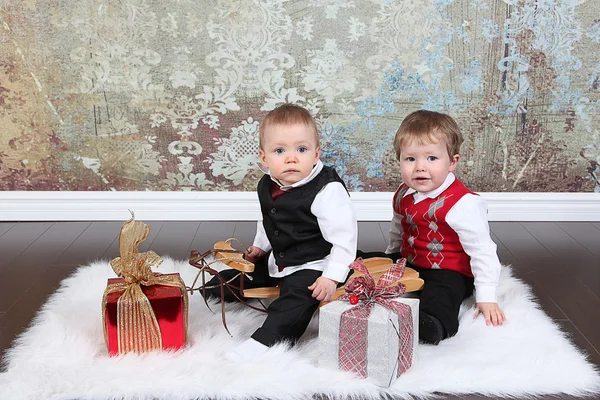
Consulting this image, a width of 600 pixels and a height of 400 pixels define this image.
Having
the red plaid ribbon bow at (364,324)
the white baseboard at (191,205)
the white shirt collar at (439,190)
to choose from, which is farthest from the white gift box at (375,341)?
the white baseboard at (191,205)

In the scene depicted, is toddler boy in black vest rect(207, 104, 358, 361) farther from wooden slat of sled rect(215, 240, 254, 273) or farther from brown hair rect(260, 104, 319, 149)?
wooden slat of sled rect(215, 240, 254, 273)

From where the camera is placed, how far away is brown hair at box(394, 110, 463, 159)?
5.73 feet

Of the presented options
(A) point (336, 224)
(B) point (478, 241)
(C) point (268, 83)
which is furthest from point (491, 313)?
(C) point (268, 83)

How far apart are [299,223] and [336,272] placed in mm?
161

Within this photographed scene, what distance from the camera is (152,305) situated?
4.71ft

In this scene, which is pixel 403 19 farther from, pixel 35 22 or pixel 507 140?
pixel 35 22

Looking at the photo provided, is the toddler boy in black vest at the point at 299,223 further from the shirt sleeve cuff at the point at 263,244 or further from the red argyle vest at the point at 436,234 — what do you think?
the red argyle vest at the point at 436,234

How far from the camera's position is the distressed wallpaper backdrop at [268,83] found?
8.57 feet

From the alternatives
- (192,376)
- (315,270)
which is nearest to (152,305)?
(192,376)

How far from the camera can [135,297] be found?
142 centimetres

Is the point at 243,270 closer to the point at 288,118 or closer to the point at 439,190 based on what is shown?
the point at 288,118

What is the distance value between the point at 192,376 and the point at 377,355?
0.38 metres

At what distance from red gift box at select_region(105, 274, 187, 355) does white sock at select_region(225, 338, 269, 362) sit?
0.12m

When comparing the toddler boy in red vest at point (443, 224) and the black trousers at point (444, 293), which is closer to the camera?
the black trousers at point (444, 293)
